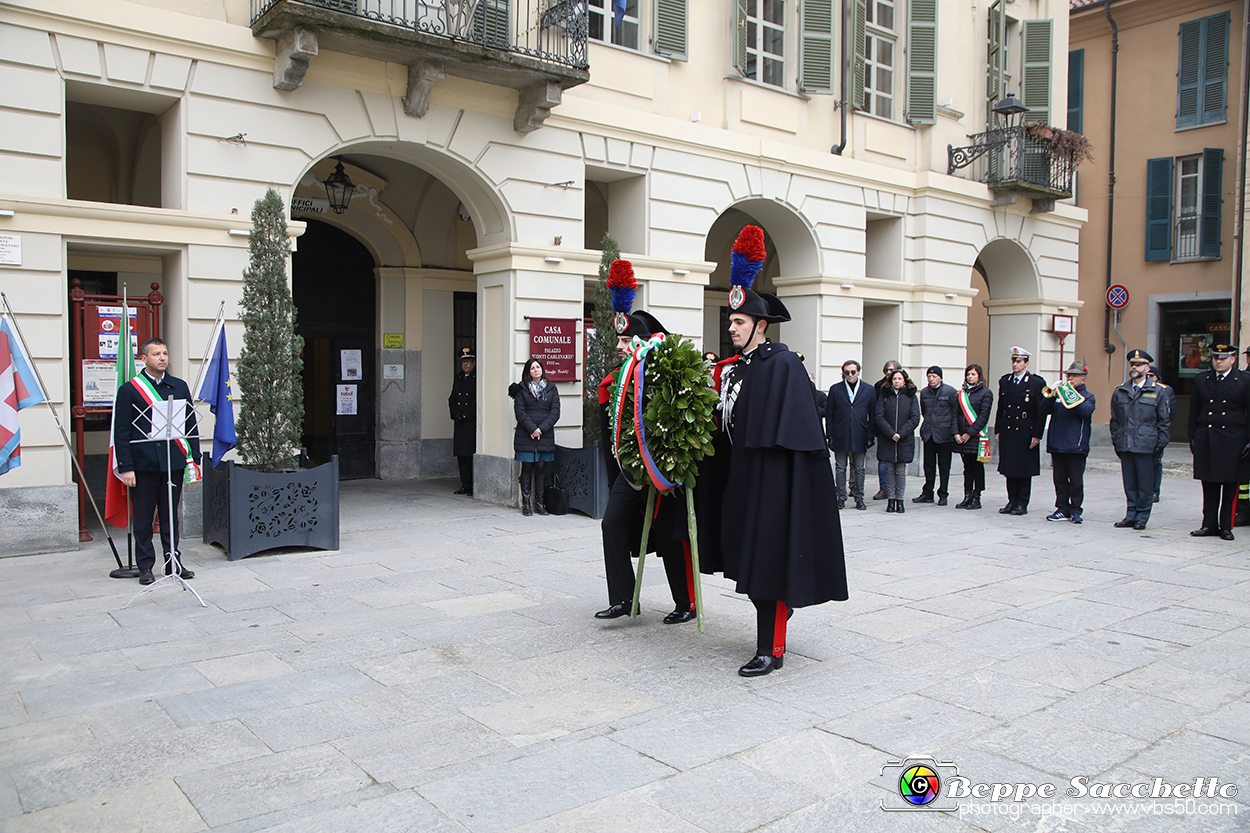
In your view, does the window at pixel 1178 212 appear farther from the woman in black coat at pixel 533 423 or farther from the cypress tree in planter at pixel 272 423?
the cypress tree in planter at pixel 272 423

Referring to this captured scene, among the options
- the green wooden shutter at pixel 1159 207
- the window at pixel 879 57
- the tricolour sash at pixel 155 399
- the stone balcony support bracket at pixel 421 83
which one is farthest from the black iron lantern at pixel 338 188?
the green wooden shutter at pixel 1159 207

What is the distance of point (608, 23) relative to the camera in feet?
39.8

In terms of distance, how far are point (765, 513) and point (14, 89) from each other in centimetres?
746

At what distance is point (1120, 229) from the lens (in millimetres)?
21344

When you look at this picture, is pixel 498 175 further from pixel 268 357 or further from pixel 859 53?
pixel 859 53

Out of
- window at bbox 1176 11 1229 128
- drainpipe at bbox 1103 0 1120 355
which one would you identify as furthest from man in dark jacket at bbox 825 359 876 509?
window at bbox 1176 11 1229 128

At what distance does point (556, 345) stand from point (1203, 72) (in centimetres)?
1668

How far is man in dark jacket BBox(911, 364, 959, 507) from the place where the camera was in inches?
473

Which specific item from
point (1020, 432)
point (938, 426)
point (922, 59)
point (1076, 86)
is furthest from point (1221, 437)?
point (1076, 86)

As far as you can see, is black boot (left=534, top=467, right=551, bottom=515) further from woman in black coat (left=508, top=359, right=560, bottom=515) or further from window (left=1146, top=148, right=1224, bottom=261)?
window (left=1146, top=148, right=1224, bottom=261)

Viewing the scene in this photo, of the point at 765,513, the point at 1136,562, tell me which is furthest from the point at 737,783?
the point at 1136,562

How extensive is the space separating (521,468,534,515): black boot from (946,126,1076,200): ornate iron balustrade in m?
9.85

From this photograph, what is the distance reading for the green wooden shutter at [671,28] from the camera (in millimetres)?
12414

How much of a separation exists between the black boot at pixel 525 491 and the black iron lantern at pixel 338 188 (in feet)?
13.8
